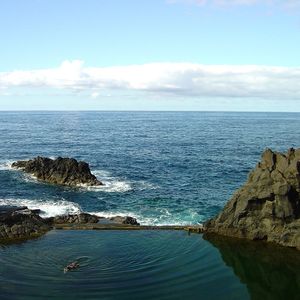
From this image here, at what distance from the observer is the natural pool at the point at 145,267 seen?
35344 mm

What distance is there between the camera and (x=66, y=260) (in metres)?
40.9

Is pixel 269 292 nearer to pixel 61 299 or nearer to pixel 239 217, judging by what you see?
pixel 239 217

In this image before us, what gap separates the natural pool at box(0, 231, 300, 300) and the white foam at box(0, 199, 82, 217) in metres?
13.1

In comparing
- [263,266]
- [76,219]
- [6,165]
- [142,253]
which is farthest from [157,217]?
[6,165]

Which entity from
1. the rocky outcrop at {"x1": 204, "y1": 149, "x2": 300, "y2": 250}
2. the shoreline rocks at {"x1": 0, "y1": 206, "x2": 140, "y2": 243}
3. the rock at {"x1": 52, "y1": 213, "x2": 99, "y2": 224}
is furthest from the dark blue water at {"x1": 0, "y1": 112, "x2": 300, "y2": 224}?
the rocky outcrop at {"x1": 204, "y1": 149, "x2": 300, "y2": 250}

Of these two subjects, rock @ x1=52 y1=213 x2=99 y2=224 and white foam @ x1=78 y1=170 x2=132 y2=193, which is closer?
rock @ x1=52 y1=213 x2=99 y2=224

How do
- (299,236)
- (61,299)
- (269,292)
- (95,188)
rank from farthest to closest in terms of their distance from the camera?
(95,188)
(299,236)
(269,292)
(61,299)

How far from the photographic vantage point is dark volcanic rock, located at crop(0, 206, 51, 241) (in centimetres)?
4712

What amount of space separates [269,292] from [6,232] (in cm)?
2792

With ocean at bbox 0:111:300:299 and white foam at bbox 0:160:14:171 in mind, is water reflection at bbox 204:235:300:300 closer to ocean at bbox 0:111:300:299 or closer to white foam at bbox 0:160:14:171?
ocean at bbox 0:111:300:299

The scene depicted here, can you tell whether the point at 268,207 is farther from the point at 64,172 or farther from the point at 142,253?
the point at 64,172

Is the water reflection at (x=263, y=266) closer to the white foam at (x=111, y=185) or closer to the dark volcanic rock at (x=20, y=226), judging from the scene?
the dark volcanic rock at (x=20, y=226)

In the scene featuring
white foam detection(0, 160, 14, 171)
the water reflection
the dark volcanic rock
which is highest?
white foam detection(0, 160, 14, 171)

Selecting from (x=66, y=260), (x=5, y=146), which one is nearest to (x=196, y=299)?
(x=66, y=260)
